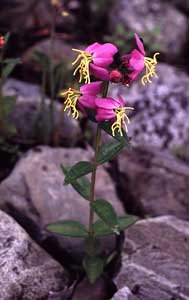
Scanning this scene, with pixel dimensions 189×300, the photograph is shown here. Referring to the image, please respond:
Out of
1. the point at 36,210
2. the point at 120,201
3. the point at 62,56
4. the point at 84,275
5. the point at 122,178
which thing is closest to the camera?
the point at 84,275

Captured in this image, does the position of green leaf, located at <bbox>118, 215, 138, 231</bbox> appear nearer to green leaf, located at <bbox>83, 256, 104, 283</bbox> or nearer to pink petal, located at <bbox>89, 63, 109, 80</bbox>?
green leaf, located at <bbox>83, 256, 104, 283</bbox>

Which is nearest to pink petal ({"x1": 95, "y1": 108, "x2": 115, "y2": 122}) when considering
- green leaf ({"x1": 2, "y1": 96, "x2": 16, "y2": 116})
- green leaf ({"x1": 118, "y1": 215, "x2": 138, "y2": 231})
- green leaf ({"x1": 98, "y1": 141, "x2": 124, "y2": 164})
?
green leaf ({"x1": 98, "y1": 141, "x2": 124, "y2": 164})

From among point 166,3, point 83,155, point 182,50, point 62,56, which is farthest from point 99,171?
point 166,3

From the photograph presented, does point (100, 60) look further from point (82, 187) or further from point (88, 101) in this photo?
point (82, 187)

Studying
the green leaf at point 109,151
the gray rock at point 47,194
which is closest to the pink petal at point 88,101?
the green leaf at point 109,151

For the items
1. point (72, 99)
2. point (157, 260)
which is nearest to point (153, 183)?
point (157, 260)

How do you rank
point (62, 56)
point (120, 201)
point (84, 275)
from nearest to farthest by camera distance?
1. point (84, 275)
2. point (120, 201)
3. point (62, 56)

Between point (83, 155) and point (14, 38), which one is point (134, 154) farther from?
point (14, 38)
